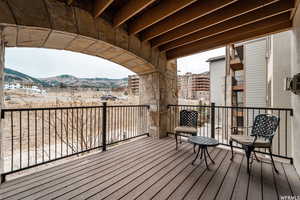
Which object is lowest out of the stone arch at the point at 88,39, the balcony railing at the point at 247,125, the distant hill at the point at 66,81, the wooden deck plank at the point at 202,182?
the wooden deck plank at the point at 202,182

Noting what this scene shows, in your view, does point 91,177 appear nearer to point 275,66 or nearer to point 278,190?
point 278,190

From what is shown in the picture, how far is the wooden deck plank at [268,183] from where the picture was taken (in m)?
1.67

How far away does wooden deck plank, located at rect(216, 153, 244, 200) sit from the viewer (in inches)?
65.4

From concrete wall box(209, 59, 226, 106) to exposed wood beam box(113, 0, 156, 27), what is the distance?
33.3 ft

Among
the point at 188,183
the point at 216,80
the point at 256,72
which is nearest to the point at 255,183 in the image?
the point at 188,183

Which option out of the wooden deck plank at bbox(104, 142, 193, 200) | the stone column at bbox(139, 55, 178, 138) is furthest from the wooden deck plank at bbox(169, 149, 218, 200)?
the stone column at bbox(139, 55, 178, 138)

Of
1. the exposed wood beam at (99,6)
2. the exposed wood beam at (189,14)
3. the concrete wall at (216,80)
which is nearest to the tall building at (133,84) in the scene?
the exposed wood beam at (189,14)

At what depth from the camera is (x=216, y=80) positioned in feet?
36.4

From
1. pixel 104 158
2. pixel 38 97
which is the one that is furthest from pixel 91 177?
pixel 38 97

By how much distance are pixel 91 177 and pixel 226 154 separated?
2714 millimetres

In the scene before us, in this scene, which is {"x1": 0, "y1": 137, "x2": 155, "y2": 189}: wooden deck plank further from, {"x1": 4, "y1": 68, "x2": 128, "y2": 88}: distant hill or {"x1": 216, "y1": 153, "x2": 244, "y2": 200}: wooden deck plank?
{"x1": 4, "y1": 68, "x2": 128, "y2": 88}: distant hill

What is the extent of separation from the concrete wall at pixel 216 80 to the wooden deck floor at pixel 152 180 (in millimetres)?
9056

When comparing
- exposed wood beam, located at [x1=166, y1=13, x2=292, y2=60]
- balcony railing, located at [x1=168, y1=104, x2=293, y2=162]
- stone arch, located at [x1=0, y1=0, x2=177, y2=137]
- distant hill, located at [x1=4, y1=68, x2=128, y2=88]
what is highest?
exposed wood beam, located at [x1=166, y1=13, x2=292, y2=60]

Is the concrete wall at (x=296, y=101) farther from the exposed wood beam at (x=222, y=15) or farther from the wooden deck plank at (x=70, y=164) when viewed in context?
the wooden deck plank at (x=70, y=164)
